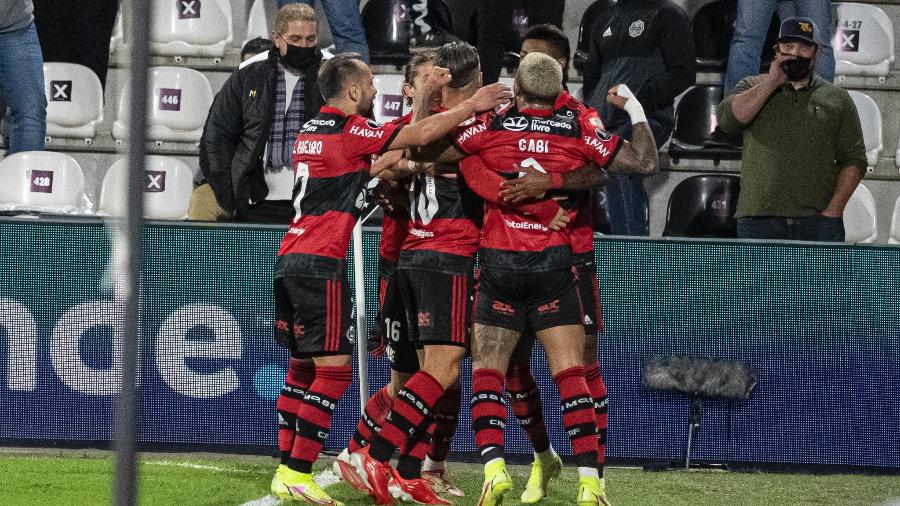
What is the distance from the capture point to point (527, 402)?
6734mm

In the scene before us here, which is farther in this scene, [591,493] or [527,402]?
[527,402]

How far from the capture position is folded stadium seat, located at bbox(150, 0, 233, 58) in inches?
439

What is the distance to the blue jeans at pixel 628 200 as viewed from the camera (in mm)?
9398

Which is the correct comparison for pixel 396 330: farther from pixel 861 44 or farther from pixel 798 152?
pixel 861 44

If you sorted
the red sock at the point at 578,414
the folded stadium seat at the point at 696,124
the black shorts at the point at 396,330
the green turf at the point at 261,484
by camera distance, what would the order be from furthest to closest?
the folded stadium seat at the point at 696,124
the black shorts at the point at 396,330
the green turf at the point at 261,484
the red sock at the point at 578,414

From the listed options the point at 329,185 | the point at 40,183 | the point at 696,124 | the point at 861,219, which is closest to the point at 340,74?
the point at 329,185

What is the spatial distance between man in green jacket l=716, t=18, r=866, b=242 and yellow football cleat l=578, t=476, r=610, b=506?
124 inches

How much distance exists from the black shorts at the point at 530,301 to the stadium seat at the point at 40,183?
16.9 feet

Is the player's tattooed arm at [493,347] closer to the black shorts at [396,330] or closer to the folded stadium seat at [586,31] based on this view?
the black shorts at [396,330]

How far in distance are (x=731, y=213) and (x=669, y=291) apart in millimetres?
2073

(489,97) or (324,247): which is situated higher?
(489,97)

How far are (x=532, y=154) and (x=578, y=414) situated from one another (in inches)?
46.7

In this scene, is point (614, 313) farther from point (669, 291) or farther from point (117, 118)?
point (117, 118)

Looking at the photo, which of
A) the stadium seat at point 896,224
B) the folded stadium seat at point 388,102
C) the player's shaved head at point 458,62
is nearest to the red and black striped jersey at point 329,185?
the player's shaved head at point 458,62
